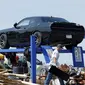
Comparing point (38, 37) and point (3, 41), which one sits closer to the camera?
point (38, 37)

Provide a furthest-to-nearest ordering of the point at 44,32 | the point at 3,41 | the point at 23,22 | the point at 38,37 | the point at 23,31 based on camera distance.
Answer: the point at 3,41
the point at 23,22
the point at 23,31
the point at 38,37
the point at 44,32

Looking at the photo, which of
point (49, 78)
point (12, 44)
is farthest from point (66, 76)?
point (12, 44)

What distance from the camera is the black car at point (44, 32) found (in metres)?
14.3

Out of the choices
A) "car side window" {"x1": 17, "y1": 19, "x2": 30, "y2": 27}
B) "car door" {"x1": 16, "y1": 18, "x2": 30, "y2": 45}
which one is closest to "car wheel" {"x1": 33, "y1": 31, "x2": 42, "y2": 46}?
"car door" {"x1": 16, "y1": 18, "x2": 30, "y2": 45}

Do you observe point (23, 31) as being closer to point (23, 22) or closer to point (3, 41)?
point (23, 22)

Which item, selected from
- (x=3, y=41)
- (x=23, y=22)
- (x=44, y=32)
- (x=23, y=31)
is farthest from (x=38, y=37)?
(x=3, y=41)

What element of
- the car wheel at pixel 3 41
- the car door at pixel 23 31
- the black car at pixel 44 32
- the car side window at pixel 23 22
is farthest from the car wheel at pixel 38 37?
the car wheel at pixel 3 41

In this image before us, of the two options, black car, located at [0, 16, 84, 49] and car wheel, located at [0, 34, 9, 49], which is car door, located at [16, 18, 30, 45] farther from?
car wheel, located at [0, 34, 9, 49]

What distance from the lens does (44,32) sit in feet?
47.0

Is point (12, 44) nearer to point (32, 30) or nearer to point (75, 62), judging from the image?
point (32, 30)

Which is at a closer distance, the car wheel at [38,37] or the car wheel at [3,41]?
the car wheel at [38,37]

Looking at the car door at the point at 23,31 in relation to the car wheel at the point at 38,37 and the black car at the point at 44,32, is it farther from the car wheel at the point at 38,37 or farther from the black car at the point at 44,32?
the car wheel at the point at 38,37

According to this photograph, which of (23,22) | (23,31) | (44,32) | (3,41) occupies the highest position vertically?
(23,22)

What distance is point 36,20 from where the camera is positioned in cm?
1510
